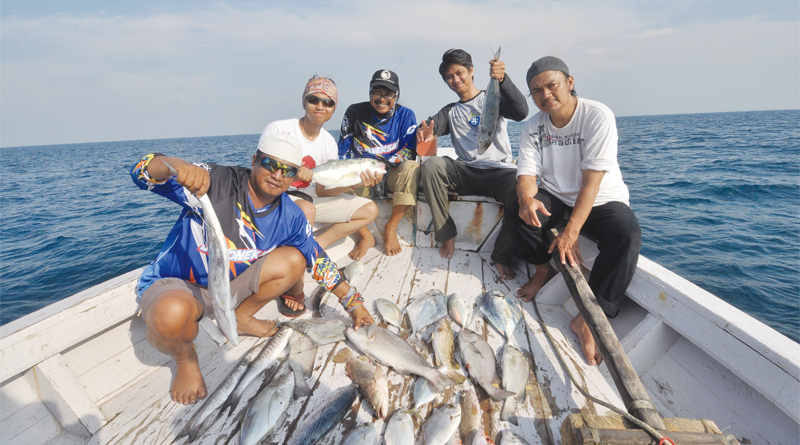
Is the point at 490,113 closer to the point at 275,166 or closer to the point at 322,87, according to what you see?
the point at 322,87

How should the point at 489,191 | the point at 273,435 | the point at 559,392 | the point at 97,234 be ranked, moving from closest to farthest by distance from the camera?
1. the point at 273,435
2. the point at 559,392
3. the point at 489,191
4. the point at 97,234

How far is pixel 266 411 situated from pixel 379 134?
133 inches

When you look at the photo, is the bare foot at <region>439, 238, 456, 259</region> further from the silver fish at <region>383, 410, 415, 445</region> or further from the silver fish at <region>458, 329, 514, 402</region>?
the silver fish at <region>383, 410, 415, 445</region>

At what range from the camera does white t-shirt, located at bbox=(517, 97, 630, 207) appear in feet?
8.96

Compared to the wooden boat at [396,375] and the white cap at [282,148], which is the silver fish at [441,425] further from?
the white cap at [282,148]

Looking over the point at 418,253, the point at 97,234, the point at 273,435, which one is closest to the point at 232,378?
the point at 273,435

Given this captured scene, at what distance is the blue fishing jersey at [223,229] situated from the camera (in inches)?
89.3

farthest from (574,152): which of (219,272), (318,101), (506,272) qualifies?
(219,272)

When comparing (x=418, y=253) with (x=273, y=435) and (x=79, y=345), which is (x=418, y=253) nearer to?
(x=273, y=435)

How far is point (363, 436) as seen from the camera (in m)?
1.76

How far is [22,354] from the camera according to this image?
74.0 inches

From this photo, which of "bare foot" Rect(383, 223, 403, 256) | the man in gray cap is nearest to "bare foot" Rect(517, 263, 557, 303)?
the man in gray cap

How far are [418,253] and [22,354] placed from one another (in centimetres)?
334

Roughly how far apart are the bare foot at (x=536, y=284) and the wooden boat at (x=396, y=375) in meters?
0.49
